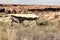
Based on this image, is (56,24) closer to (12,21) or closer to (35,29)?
(35,29)

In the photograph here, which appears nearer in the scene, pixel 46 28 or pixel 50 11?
pixel 46 28

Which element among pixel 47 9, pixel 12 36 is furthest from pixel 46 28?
pixel 12 36

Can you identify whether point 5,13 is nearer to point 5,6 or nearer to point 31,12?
point 5,6

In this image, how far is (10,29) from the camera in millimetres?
2898

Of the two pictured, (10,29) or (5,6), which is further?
(5,6)

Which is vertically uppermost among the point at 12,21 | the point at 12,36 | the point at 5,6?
the point at 5,6

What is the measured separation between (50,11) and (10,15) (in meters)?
0.73

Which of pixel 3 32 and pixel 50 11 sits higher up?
pixel 50 11

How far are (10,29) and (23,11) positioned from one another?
0.43m

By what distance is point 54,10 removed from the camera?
123 inches

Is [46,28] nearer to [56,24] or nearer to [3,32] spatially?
[56,24]

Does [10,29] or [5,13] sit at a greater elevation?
[5,13]

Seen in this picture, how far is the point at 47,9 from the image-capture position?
3.12 meters

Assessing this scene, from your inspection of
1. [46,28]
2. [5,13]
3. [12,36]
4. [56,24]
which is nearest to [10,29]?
[12,36]
